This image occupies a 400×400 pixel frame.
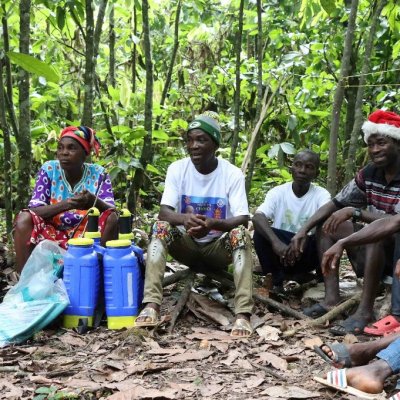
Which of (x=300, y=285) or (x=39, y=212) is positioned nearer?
(x=39, y=212)

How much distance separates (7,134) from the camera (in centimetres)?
564

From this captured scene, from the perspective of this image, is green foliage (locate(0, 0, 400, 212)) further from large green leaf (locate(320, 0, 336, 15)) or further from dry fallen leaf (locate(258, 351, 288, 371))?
dry fallen leaf (locate(258, 351, 288, 371))

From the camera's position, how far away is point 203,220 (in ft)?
14.1

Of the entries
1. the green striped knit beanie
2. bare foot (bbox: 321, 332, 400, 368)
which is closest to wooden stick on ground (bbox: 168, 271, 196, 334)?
the green striped knit beanie

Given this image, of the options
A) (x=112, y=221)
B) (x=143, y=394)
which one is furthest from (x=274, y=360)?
(x=112, y=221)

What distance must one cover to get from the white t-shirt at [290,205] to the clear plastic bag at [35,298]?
1787 millimetres

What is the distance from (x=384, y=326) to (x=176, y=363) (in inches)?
53.6

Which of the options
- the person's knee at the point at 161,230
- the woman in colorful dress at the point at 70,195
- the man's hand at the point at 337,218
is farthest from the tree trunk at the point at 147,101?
the man's hand at the point at 337,218

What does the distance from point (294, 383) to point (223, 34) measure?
6.80 metres

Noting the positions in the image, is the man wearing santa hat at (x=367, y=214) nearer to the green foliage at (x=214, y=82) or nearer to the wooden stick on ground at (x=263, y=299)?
the wooden stick on ground at (x=263, y=299)

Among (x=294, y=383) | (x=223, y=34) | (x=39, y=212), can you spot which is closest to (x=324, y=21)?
(x=223, y=34)

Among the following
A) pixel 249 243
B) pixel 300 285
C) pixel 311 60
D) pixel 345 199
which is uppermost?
pixel 311 60

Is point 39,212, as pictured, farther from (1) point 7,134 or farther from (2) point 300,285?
(2) point 300,285

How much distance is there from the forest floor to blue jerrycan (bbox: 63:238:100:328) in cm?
13
